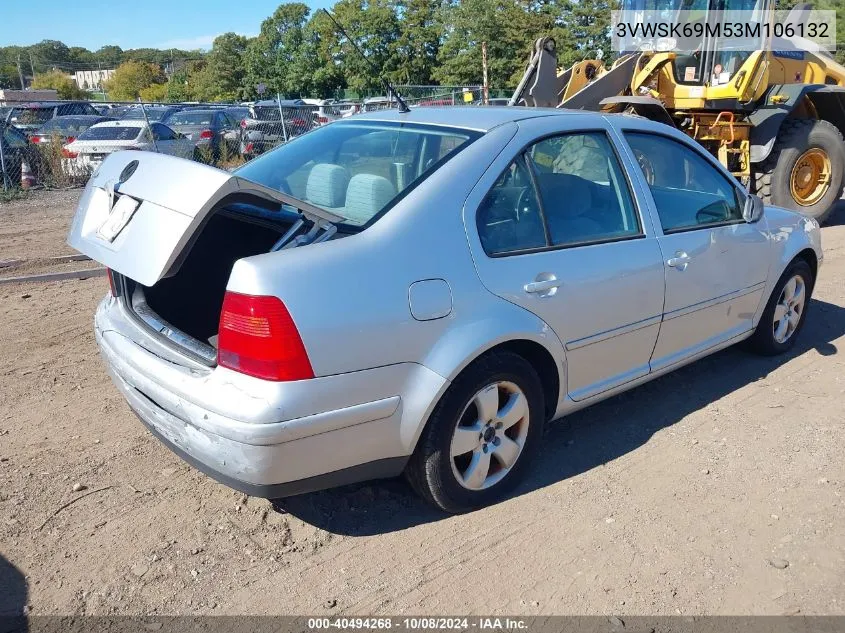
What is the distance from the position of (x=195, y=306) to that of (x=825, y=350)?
4.10m

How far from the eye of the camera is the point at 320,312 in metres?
2.52

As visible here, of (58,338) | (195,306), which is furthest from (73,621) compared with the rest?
(58,338)

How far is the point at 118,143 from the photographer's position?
47.5 feet

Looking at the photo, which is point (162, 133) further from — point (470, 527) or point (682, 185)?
point (470, 527)

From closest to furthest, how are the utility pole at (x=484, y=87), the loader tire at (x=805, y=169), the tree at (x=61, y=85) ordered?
the loader tire at (x=805, y=169) → the utility pole at (x=484, y=87) → the tree at (x=61, y=85)

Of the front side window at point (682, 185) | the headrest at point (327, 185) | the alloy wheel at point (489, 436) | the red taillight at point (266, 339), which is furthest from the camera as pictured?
the front side window at point (682, 185)

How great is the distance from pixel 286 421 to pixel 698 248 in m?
2.49

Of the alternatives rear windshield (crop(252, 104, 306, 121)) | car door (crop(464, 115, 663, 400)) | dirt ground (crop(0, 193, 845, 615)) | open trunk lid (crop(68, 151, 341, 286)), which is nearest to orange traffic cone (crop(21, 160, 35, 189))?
rear windshield (crop(252, 104, 306, 121))

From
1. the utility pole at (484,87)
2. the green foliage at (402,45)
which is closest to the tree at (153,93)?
the green foliage at (402,45)

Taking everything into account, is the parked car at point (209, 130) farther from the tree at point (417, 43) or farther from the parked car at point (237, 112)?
the tree at point (417, 43)

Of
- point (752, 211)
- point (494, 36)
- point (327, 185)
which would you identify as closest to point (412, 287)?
point (327, 185)

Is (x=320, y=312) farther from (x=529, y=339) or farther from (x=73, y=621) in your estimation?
(x=73, y=621)

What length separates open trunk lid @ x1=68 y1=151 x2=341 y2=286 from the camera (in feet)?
8.61

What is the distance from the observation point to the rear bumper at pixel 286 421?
98.5 inches
